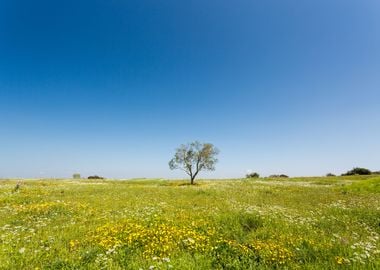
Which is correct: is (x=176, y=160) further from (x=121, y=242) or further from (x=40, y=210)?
(x=121, y=242)

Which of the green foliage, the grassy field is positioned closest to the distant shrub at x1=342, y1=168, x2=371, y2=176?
the green foliage

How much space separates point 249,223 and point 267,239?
2.31 metres

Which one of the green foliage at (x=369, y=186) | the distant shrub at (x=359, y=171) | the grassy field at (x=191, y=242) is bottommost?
the grassy field at (x=191, y=242)

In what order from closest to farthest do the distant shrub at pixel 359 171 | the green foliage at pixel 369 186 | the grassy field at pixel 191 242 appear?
the grassy field at pixel 191 242
the green foliage at pixel 369 186
the distant shrub at pixel 359 171

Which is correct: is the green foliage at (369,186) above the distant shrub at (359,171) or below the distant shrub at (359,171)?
below

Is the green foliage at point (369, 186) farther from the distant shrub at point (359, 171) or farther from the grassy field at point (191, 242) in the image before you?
the distant shrub at point (359, 171)

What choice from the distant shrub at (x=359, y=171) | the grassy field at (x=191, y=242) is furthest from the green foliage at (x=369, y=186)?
the distant shrub at (x=359, y=171)

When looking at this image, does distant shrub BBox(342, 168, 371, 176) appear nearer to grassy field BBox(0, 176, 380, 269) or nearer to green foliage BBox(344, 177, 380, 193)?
green foliage BBox(344, 177, 380, 193)

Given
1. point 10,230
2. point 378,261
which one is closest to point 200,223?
point 378,261

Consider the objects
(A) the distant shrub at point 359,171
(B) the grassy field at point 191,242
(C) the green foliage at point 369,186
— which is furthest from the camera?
(A) the distant shrub at point 359,171

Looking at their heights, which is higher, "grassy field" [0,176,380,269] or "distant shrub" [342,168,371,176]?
"distant shrub" [342,168,371,176]

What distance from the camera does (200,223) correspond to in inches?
425

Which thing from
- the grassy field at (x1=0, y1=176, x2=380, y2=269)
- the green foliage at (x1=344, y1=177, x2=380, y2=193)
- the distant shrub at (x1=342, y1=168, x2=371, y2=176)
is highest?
the distant shrub at (x1=342, y1=168, x2=371, y2=176)

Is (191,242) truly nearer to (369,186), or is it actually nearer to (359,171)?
(369,186)
